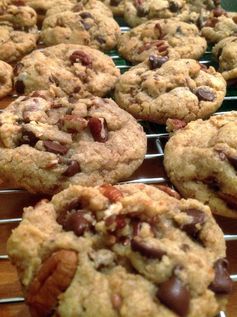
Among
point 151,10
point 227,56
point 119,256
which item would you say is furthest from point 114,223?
point 151,10

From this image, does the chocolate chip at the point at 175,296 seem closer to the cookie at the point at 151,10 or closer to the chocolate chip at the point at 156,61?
the chocolate chip at the point at 156,61

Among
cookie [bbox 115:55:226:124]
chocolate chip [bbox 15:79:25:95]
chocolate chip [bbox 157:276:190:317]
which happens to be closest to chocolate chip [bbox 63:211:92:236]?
chocolate chip [bbox 157:276:190:317]

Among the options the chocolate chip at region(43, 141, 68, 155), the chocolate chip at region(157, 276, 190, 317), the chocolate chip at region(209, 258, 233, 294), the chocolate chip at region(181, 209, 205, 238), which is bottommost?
the chocolate chip at region(209, 258, 233, 294)

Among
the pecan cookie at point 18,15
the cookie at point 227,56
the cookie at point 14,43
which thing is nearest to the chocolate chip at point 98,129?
the cookie at point 227,56

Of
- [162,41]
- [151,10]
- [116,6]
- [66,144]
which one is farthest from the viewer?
[116,6]

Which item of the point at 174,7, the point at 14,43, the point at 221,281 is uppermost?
the point at 174,7

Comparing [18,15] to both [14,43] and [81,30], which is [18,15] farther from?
[81,30]

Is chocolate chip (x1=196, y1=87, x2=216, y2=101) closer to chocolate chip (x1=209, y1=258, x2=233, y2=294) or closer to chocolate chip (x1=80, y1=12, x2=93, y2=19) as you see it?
chocolate chip (x1=80, y1=12, x2=93, y2=19)
